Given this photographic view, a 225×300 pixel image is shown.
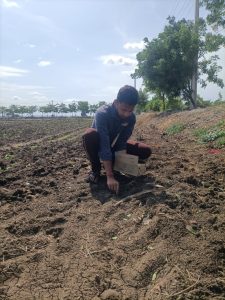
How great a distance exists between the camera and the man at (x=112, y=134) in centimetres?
445

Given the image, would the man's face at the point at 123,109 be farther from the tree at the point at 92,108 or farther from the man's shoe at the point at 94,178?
the tree at the point at 92,108

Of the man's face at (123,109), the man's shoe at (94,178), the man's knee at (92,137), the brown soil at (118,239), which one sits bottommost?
the brown soil at (118,239)

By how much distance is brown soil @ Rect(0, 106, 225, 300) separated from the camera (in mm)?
2586

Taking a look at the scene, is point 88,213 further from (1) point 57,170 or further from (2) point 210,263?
(1) point 57,170

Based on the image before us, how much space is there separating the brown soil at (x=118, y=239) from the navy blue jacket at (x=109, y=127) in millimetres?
543

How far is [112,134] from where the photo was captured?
5008mm

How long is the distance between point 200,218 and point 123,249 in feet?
3.13

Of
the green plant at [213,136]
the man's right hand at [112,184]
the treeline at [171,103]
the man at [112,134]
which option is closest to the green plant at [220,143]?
the green plant at [213,136]

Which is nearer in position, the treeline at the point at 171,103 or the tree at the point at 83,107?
the treeline at the point at 171,103

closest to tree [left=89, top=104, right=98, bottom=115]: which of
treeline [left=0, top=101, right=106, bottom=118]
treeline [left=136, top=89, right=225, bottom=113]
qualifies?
treeline [left=0, top=101, right=106, bottom=118]

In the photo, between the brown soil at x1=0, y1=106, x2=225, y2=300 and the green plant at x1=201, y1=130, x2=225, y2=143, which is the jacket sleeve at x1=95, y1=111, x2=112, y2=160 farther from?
the green plant at x1=201, y1=130, x2=225, y2=143

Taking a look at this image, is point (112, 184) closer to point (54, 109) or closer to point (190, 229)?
point (190, 229)

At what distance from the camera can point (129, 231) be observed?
343 cm

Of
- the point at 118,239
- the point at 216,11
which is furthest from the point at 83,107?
the point at 118,239
